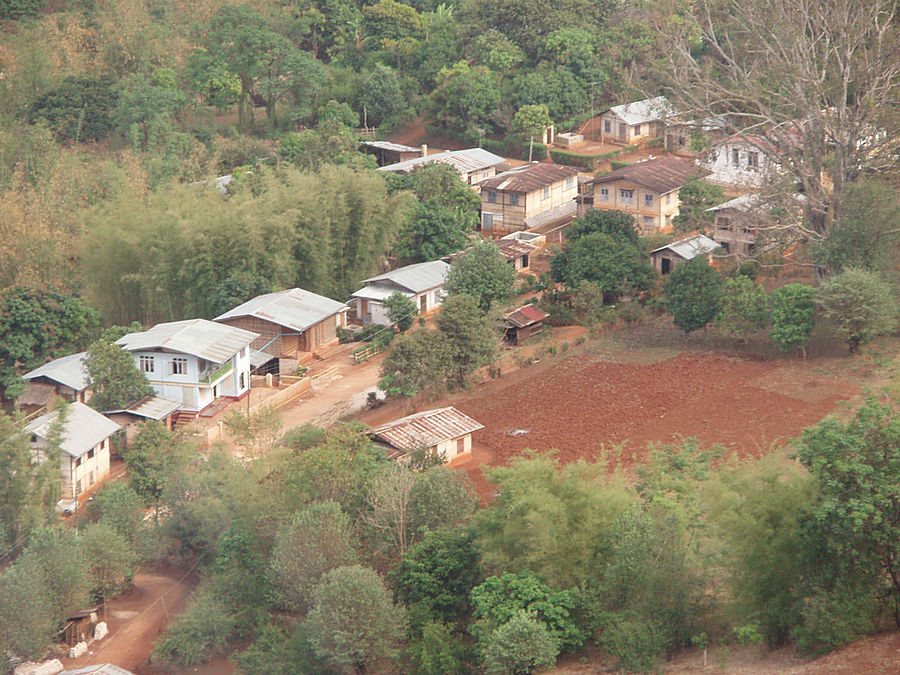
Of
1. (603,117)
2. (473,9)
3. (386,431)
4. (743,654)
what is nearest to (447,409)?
(386,431)

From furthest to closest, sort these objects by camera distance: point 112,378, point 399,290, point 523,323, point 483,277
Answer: point 399,290, point 523,323, point 483,277, point 112,378

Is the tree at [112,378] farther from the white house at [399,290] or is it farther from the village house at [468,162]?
the village house at [468,162]

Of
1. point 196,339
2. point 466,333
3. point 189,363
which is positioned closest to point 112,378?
point 189,363

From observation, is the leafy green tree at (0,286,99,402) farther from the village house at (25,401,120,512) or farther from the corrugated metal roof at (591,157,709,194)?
the corrugated metal roof at (591,157,709,194)

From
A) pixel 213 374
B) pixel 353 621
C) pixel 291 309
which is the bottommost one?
pixel 213 374

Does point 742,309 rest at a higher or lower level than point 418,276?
higher

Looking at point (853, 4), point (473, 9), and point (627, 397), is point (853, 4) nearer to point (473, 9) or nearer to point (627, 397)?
point (627, 397)

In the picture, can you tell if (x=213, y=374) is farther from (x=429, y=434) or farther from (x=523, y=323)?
(x=523, y=323)
